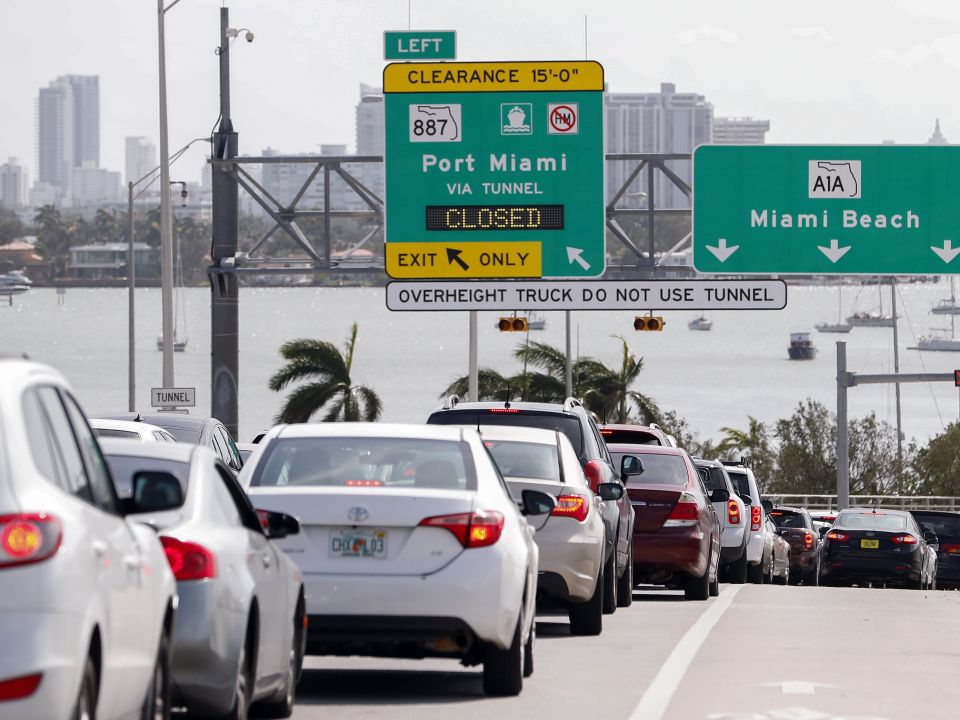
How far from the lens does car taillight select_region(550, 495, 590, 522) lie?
14.9 meters

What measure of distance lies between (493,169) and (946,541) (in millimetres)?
10850

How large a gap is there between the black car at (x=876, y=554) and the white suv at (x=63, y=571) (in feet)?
78.2

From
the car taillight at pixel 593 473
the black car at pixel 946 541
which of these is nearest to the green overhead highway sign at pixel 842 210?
the black car at pixel 946 541

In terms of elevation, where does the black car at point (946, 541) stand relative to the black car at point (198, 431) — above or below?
below

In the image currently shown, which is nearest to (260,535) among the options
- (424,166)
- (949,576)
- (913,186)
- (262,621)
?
(262,621)

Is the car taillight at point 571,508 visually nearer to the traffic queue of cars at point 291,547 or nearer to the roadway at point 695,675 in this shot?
the traffic queue of cars at point 291,547

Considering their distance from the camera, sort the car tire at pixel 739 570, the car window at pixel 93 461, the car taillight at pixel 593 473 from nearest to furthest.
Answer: the car window at pixel 93 461
the car taillight at pixel 593 473
the car tire at pixel 739 570

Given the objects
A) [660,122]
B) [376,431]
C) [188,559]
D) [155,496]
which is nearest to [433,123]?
[376,431]

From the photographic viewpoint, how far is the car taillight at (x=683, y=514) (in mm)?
20844

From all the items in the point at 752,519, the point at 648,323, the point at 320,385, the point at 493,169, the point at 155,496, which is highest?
the point at 493,169

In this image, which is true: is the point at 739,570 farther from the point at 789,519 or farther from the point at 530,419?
the point at 789,519

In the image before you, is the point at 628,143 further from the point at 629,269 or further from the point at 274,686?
the point at 274,686

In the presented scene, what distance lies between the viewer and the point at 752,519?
2969 cm

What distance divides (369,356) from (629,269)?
147 metres
